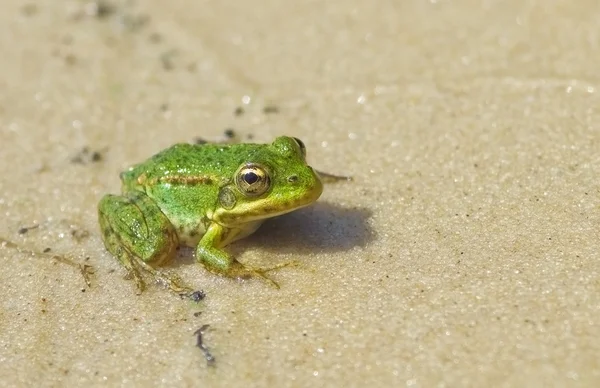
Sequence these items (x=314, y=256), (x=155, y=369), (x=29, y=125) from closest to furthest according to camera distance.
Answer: (x=155, y=369) < (x=314, y=256) < (x=29, y=125)

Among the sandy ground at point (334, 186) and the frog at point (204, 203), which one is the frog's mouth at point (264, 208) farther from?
the sandy ground at point (334, 186)

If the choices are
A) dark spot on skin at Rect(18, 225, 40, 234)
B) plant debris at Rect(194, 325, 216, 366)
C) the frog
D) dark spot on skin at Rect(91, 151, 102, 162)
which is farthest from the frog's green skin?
dark spot on skin at Rect(91, 151, 102, 162)

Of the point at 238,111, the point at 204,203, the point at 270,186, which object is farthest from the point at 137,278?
the point at 238,111

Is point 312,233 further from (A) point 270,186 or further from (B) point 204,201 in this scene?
(B) point 204,201

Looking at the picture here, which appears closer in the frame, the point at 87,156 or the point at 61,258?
the point at 61,258

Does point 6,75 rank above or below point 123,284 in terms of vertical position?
above

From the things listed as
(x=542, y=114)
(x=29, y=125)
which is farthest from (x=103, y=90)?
(x=542, y=114)

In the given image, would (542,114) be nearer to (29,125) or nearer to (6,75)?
(29,125)
